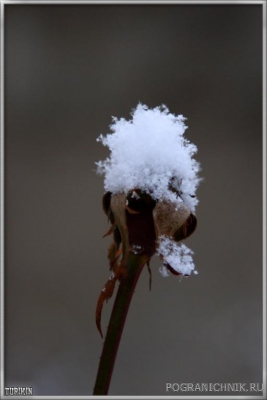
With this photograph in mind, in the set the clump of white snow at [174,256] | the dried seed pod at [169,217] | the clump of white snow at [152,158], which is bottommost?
the clump of white snow at [174,256]

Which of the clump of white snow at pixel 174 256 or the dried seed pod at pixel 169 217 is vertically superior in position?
the dried seed pod at pixel 169 217

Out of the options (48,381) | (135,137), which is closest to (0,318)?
(135,137)

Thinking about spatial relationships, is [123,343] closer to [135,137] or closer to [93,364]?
[93,364]
